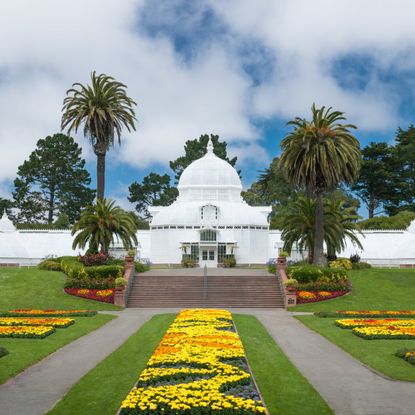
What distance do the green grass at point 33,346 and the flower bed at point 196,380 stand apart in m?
3.99

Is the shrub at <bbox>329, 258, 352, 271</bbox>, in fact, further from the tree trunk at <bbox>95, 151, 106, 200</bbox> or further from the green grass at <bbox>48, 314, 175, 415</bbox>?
the green grass at <bbox>48, 314, 175, 415</bbox>

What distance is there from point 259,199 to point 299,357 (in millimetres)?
80425

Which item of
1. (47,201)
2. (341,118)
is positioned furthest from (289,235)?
(47,201)

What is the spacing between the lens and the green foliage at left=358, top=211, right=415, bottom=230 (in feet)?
248

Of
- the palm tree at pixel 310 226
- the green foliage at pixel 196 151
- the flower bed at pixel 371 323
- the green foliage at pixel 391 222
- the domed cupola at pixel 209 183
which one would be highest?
the green foliage at pixel 196 151

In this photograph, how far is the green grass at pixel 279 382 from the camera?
12.5 meters

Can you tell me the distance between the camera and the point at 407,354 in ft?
59.7

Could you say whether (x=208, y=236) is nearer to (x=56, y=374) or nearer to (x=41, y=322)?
(x=41, y=322)

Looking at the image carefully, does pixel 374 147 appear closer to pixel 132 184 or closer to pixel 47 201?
pixel 132 184

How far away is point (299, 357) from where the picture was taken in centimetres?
1919

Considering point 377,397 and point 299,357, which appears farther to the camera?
point 299,357

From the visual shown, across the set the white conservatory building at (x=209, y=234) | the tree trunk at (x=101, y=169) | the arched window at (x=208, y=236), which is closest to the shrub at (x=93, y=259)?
the tree trunk at (x=101, y=169)

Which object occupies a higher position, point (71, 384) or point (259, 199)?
point (259, 199)

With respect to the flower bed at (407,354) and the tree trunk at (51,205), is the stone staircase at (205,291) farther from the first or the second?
the tree trunk at (51,205)
